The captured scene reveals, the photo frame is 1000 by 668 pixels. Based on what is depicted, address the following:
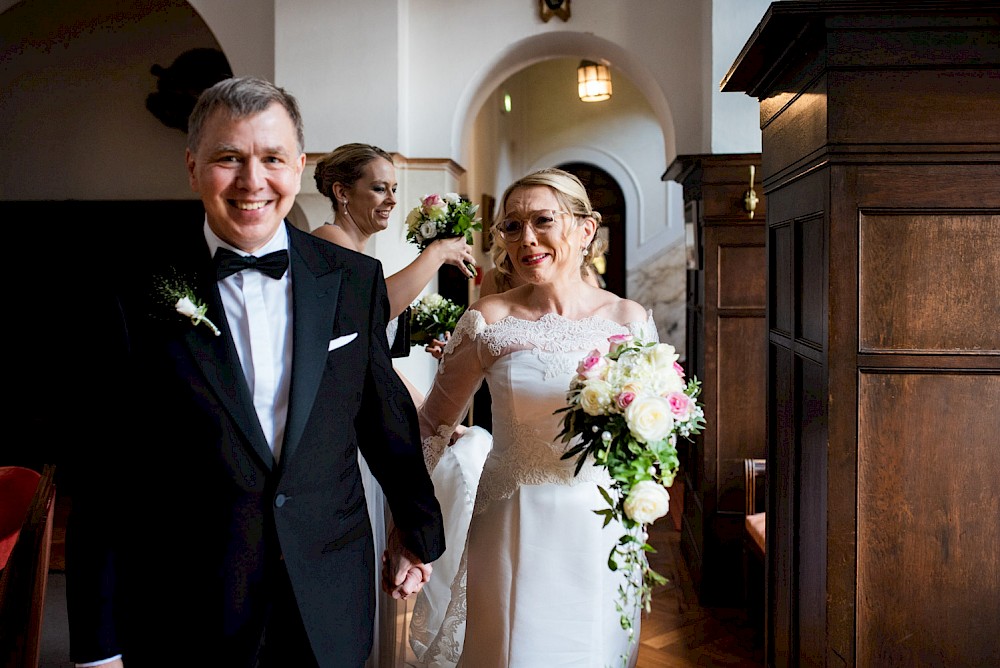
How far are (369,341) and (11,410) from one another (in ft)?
22.2

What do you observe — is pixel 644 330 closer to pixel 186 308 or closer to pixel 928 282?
pixel 928 282

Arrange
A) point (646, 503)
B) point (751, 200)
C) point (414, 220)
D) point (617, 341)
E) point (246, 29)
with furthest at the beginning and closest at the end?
point (246, 29) < point (751, 200) < point (414, 220) < point (617, 341) < point (646, 503)

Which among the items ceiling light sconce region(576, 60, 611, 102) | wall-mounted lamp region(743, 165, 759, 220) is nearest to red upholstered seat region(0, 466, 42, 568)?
wall-mounted lamp region(743, 165, 759, 220)

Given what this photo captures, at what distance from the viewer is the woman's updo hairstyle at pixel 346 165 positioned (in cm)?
325

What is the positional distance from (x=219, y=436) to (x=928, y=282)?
5.03ft

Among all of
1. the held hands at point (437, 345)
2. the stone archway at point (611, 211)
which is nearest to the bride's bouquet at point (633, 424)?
the held hands at point (437, 345)

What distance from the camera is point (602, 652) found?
7.83ft

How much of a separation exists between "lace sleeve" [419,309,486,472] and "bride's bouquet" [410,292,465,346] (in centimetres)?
133

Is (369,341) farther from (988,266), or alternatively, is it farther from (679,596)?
(679,596)

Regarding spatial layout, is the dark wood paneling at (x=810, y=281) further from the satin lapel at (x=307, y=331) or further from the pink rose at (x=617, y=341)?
the satin lapel at (x=307, y=331)

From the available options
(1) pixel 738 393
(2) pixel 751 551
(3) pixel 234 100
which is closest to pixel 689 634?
(2) pixel 751 551

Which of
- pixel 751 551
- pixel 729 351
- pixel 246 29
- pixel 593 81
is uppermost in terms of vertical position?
pixel 593 81

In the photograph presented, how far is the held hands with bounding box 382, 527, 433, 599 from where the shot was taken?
1972mm

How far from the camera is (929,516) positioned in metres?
1.99
